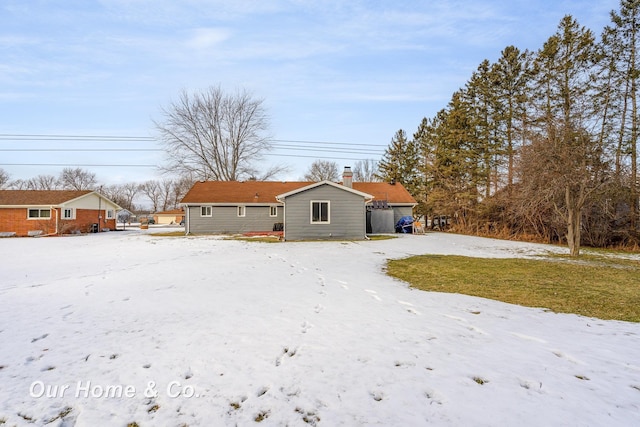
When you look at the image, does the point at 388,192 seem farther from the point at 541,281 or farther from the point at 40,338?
the point at 40,338

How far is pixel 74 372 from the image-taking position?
3.00m

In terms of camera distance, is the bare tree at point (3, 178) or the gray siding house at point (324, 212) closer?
the gray siding house at point (324, 212)

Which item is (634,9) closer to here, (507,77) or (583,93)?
(583,93)

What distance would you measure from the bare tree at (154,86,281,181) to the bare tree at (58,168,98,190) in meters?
46.9

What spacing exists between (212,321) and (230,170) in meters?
31.9

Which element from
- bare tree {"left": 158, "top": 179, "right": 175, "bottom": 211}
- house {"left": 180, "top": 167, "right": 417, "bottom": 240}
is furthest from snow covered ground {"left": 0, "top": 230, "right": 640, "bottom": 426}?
bare tree {"left": 158, "top": 179, "right": 175, "bottom": 211}

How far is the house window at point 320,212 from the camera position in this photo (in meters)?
18.4

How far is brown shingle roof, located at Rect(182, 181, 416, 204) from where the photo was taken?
912 inches

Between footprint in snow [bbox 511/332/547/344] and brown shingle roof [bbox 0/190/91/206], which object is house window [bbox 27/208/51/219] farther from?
footprint in snow [bbox 511/332/547/344]

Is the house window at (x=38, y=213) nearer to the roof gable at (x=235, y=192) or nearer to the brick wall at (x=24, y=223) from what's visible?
the brick wall at (x=24, y=223)

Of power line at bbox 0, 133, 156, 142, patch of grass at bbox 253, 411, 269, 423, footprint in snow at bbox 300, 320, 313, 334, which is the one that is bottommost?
patch of grass at bbox 253, 411, 269, 423

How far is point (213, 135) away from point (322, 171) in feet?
69.8

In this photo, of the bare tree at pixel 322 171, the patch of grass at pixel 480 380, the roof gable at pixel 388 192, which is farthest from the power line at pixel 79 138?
the patch of grass at pixel 480 380

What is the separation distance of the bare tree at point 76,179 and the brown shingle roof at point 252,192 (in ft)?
187
